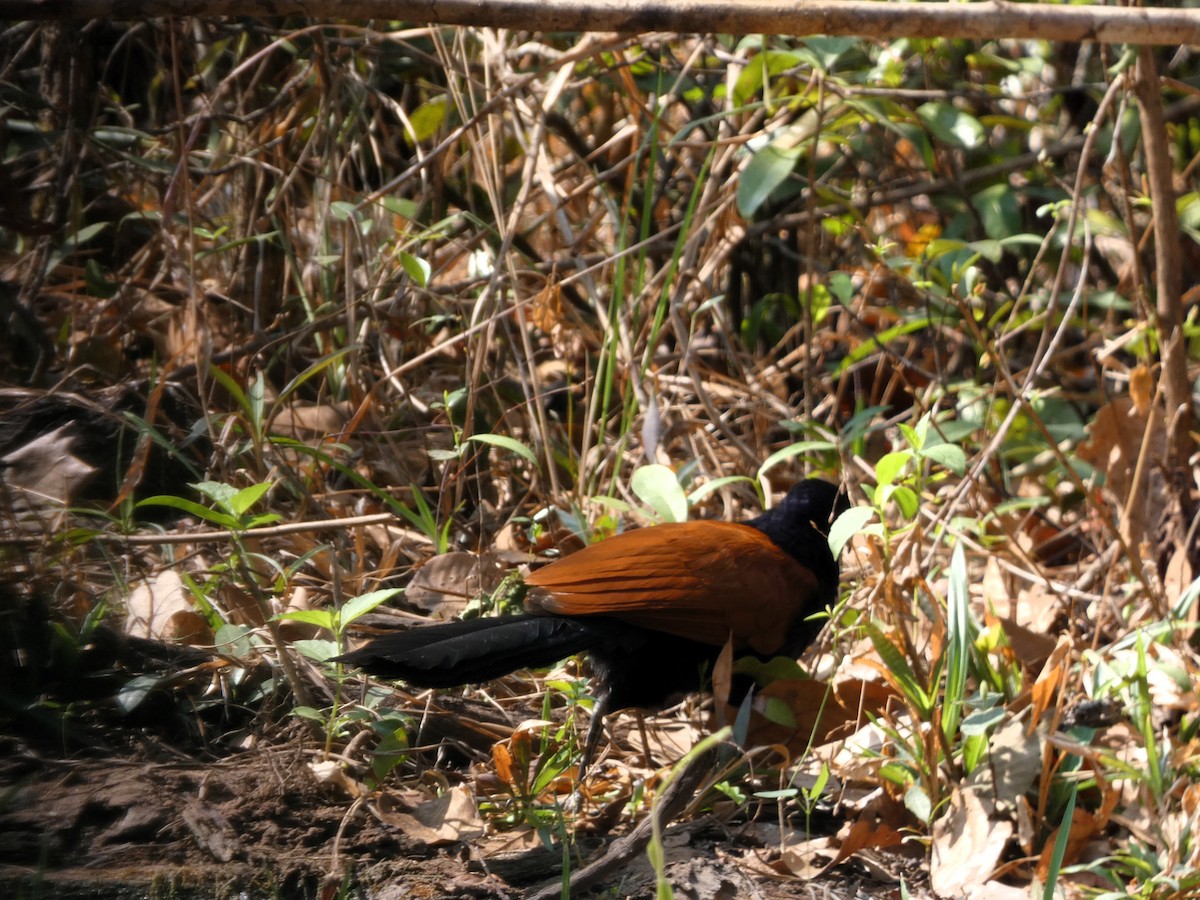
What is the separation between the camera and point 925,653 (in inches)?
101

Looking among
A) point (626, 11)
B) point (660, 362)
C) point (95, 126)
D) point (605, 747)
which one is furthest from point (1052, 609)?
point (95, 126)

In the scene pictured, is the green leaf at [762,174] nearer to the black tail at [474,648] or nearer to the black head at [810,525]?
the black head at [810,525]

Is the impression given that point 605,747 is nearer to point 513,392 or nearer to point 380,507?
point 380,507

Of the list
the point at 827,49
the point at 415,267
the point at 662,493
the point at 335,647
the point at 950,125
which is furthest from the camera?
the point at 950,125

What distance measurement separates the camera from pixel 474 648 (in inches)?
85.7

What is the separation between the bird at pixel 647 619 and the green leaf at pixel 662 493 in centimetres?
5

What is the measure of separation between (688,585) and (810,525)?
0.52 m

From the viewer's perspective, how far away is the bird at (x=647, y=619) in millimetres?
2230

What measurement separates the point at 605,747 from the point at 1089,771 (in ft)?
3.32

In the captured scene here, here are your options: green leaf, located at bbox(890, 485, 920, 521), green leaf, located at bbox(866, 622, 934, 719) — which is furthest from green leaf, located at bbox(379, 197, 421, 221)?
green leaf, located at bbox(866, 622, 934, 719)

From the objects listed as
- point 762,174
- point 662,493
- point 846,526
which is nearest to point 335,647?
point 662,493

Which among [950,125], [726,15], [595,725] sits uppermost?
[726,15]

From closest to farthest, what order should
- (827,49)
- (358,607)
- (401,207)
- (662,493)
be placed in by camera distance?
(358,607)
(662,493)
(827,49)
(401,207)

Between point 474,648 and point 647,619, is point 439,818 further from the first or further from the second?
point 647,619
